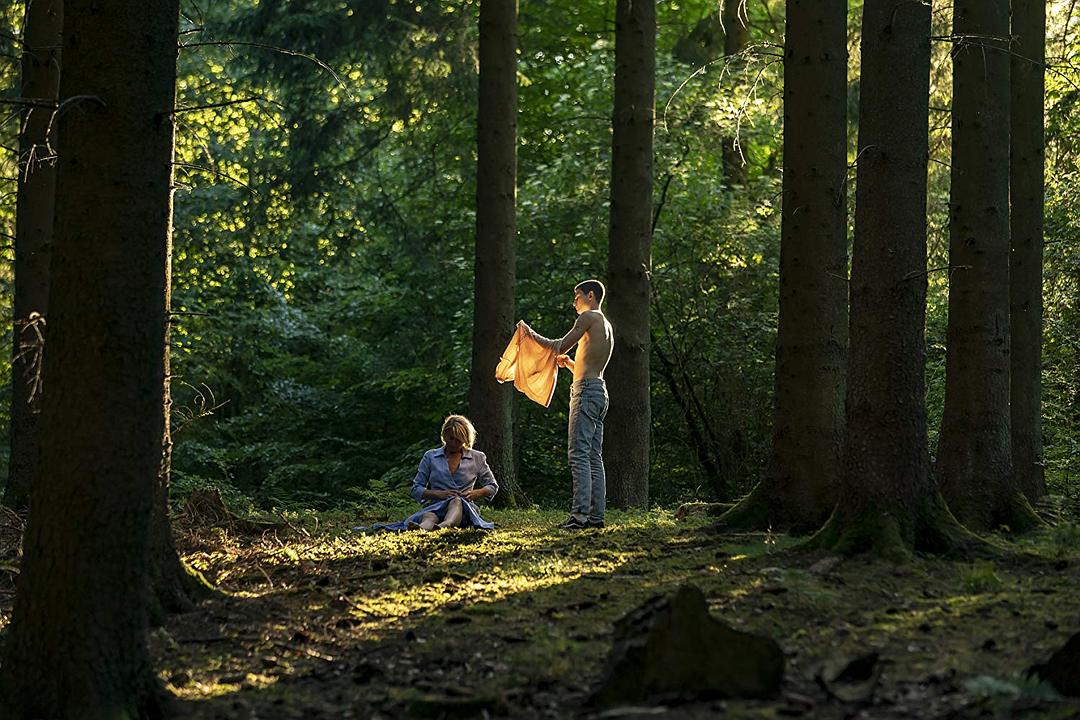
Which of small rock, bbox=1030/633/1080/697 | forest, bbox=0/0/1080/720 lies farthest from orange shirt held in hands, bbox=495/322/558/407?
small rock, bbox=1030/633/1080/697

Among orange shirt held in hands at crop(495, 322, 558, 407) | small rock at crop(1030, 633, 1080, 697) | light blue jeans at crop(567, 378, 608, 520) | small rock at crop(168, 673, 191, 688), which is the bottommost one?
small rock at crop(168, 673, 191, 688)

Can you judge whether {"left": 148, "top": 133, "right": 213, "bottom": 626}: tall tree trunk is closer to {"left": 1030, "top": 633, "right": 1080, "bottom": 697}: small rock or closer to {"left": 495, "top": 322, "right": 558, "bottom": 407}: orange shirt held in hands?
{"left": 1030, "top": 633, "right": 1080, "bottom": 697}: small rock

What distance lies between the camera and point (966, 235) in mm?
10664

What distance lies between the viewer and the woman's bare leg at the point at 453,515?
11336 mm

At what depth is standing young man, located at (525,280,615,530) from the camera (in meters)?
11.2

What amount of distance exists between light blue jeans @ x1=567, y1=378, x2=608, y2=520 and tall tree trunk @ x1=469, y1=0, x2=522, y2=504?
13.0ft

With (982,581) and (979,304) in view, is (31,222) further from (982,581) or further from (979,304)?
(982,581)

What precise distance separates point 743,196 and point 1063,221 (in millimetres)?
6242

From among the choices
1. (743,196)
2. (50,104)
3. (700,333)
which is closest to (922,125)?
(50,104)

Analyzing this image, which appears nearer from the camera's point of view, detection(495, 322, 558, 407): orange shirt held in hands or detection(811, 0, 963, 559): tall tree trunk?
detection(811, 0, 963, 559): tall tree trunk

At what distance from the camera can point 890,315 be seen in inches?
319

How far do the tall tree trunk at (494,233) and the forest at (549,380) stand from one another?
4 cm

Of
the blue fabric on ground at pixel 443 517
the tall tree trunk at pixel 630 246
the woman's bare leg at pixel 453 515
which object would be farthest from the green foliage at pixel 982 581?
the tall tree trunk at pixel 630 246

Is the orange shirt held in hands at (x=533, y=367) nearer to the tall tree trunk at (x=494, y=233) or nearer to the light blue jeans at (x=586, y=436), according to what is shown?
the light blue jeans at (x=586, y=436)
